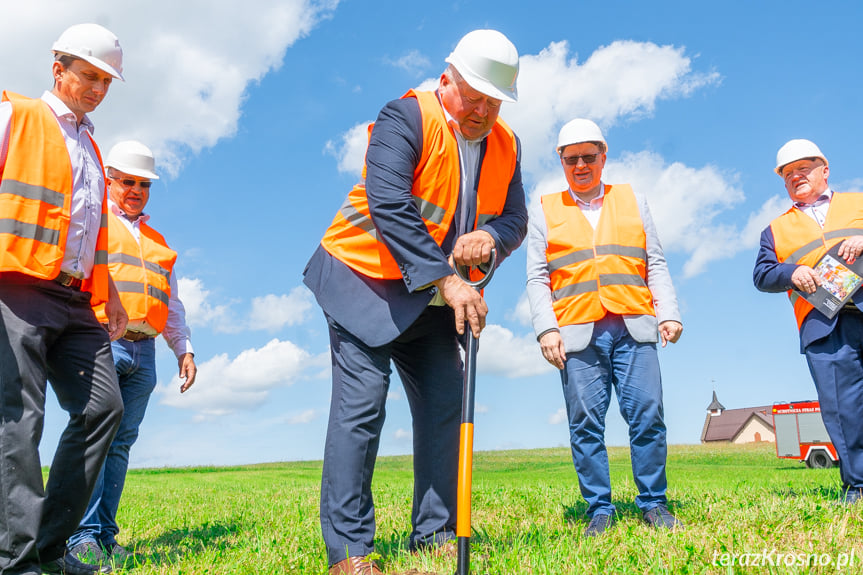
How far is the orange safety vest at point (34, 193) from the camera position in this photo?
3.44 meters

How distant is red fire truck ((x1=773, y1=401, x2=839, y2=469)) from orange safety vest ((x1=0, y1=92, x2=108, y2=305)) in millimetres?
21080

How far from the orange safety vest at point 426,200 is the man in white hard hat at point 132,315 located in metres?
2.13

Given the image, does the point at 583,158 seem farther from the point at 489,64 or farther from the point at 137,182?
the point at 137,182

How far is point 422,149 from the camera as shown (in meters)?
3.37

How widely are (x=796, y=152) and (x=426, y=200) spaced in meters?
4.03

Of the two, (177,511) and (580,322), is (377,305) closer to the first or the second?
(580,322)

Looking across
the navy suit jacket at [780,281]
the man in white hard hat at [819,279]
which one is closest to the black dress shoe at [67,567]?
the man in white hard hat at [819,279]

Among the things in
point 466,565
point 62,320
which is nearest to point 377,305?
point 466,565

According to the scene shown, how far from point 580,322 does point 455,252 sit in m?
1.78

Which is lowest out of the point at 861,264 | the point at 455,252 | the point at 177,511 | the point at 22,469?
the point at 177,511

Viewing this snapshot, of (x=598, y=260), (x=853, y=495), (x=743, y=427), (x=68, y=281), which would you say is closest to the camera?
(x=68, y=281)

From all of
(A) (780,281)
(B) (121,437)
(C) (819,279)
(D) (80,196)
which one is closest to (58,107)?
(D) (80,196)

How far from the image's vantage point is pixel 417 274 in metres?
3.16

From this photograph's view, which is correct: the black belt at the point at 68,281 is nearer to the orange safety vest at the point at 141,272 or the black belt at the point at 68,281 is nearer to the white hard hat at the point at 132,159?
the orange safety vest at the point at 141,272
